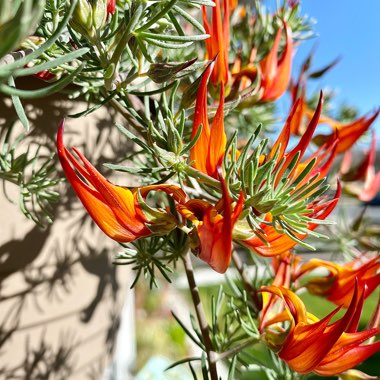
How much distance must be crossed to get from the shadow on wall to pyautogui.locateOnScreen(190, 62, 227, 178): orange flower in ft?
0.47

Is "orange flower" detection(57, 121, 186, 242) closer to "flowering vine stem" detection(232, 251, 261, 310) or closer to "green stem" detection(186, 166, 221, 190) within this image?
"green stem" detection(186, 166, 221, 190)

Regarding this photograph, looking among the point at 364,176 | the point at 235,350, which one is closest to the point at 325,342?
the point at 235,350

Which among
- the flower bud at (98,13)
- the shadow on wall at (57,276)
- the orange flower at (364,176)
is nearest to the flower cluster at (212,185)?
the flower bud at (98,13)

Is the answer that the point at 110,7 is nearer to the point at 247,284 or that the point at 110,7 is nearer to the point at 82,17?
the point at 82,17

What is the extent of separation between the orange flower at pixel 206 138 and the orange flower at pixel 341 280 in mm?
116

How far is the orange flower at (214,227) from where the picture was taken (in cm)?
18

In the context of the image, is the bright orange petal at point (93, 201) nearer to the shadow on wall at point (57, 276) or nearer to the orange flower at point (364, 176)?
the shadow on wall at point (57, 276)

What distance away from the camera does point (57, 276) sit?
1.20ft

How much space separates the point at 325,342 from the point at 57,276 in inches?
8.4

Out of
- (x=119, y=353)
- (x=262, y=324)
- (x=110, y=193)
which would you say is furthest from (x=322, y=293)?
(x=119, y=353)

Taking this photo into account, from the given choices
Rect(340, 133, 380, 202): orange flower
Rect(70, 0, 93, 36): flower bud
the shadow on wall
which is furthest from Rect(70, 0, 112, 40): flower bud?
Rect(340, 133, 380, 202): orange flower

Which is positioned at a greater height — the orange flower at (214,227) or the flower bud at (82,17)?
the flower bud at (82,17)

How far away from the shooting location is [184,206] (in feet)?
0.69

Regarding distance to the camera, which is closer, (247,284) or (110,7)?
(110,7)
